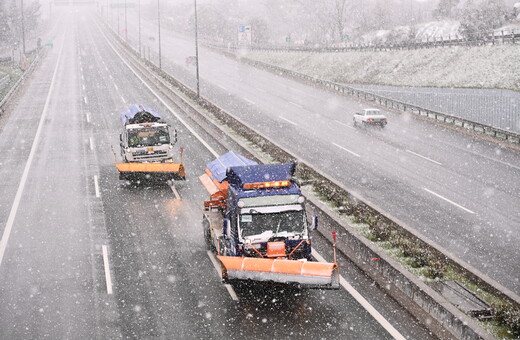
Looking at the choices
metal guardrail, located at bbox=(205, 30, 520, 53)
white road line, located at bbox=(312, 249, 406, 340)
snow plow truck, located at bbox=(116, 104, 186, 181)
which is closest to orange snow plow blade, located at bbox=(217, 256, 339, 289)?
white road line, located at bbox=(312, 249, 406, 340)

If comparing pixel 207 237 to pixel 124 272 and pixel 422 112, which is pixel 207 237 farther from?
pixel 422 112

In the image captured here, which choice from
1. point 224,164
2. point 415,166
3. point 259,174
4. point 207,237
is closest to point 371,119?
point 415,166

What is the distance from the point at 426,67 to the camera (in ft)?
209

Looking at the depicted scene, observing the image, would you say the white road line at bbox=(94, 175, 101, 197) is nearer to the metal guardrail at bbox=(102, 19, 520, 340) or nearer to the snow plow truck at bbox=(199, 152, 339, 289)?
the metal guardrail at bbox=(102, 19, 520, 340)

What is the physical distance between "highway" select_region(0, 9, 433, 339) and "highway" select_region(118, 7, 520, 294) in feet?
16.3

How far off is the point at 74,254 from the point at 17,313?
4139 millimetres

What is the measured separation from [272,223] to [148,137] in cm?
1408

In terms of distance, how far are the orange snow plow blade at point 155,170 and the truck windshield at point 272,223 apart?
38.4ft

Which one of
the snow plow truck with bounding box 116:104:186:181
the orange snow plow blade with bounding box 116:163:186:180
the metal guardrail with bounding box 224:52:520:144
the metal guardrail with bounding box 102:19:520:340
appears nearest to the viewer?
the metal guardrail with bounding box 102:19:520:340

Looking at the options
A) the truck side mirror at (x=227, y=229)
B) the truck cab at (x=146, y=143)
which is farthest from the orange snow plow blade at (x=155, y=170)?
the truck side mirror at (x=227, y=229)

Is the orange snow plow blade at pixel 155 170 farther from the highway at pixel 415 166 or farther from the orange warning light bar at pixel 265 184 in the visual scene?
the orange warning light bar at pixel 265 184

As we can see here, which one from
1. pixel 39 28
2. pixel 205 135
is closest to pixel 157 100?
pixel 205 135

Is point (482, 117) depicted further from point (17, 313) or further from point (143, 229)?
point (17, 313)

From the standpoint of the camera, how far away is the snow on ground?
5256 cm
